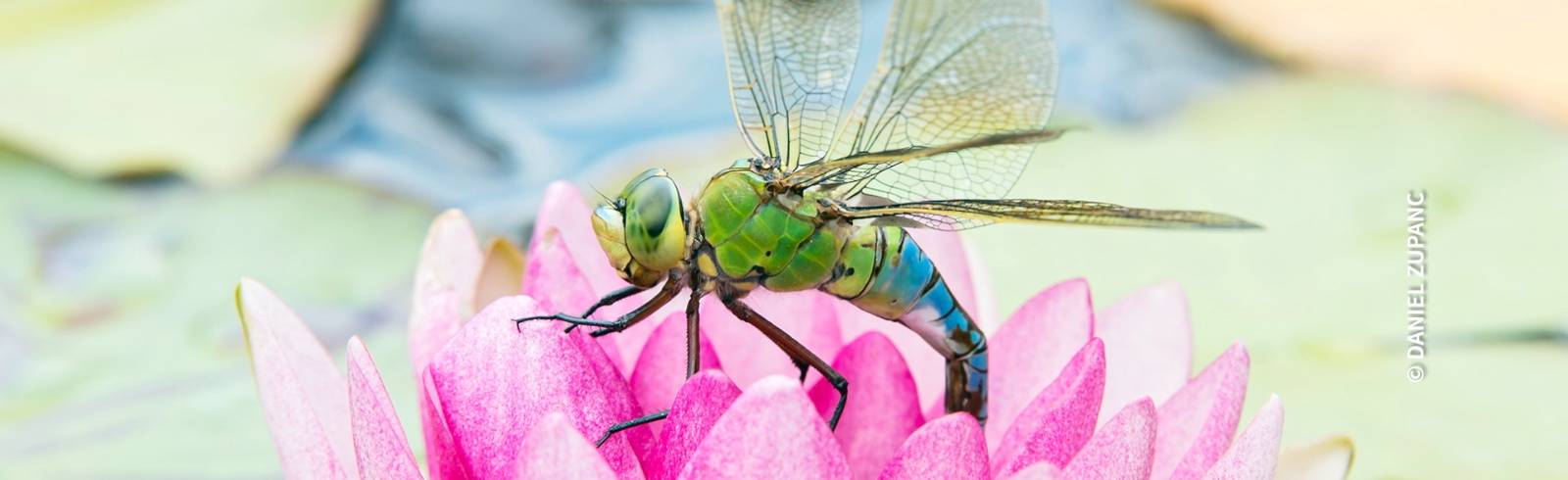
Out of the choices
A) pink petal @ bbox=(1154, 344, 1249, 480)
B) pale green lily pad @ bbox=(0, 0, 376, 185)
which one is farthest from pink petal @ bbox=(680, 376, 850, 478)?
pale green lily pad @ bbox=(0, 0, 376, 185)

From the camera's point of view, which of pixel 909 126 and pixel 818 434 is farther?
pixel 909 126

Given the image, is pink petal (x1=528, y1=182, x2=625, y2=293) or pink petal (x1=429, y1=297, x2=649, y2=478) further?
pink petal (x1=528, y1=182, x2=625, y2=293)

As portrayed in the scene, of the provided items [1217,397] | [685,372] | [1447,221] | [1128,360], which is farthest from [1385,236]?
[685,372]

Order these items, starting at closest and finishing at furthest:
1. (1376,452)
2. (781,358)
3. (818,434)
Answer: (818,434), (781,358), (1376,452)

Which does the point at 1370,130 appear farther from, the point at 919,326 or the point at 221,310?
the point at 221,310

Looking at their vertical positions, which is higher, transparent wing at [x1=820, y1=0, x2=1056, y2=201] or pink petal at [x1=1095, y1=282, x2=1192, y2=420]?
transparent wing at [x1=820, y1=0, x2=1056, y2=201]

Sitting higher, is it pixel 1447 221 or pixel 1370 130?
pixel 1370 130

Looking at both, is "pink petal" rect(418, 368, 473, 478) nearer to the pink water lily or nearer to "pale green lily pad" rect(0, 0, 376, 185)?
the pink water lily
